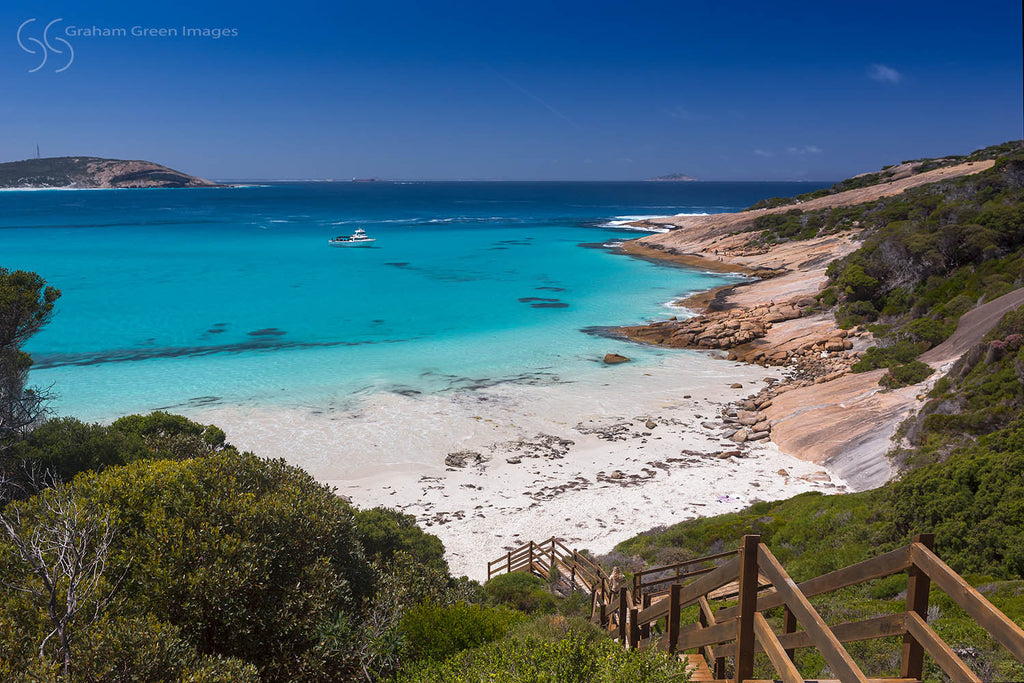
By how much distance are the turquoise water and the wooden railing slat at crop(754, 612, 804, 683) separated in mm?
25477

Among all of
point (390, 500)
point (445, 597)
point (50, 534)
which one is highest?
point (50, 534)

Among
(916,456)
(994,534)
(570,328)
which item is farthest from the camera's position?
(570,328)

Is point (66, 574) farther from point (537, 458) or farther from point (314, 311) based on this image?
point (314, 311)

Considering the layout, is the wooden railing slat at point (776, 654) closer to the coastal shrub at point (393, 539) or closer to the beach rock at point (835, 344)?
the coastal shrub at point (393, 539)

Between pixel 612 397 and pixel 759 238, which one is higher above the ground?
pixel 759 238

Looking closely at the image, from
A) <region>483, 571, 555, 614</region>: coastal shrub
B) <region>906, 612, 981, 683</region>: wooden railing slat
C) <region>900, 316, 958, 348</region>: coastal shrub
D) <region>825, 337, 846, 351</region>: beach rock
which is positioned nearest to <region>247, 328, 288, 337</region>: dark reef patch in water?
<region>483, 571, 555, 614</region>: coastal shrub

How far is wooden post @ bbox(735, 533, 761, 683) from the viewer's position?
141 inches

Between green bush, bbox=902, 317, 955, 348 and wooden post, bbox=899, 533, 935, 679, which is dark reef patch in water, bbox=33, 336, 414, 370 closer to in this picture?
green bush, bbox=902, 317, 955, 348

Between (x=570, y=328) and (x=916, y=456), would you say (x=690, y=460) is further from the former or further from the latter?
(x=570, y=328)

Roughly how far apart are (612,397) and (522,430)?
548 cm

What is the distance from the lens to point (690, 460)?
73.3 feet

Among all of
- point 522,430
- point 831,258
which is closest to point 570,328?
point 522,430

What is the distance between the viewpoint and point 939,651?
10.1 feet

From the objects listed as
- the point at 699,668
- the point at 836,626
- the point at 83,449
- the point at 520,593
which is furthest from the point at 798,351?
the point at 836,626
